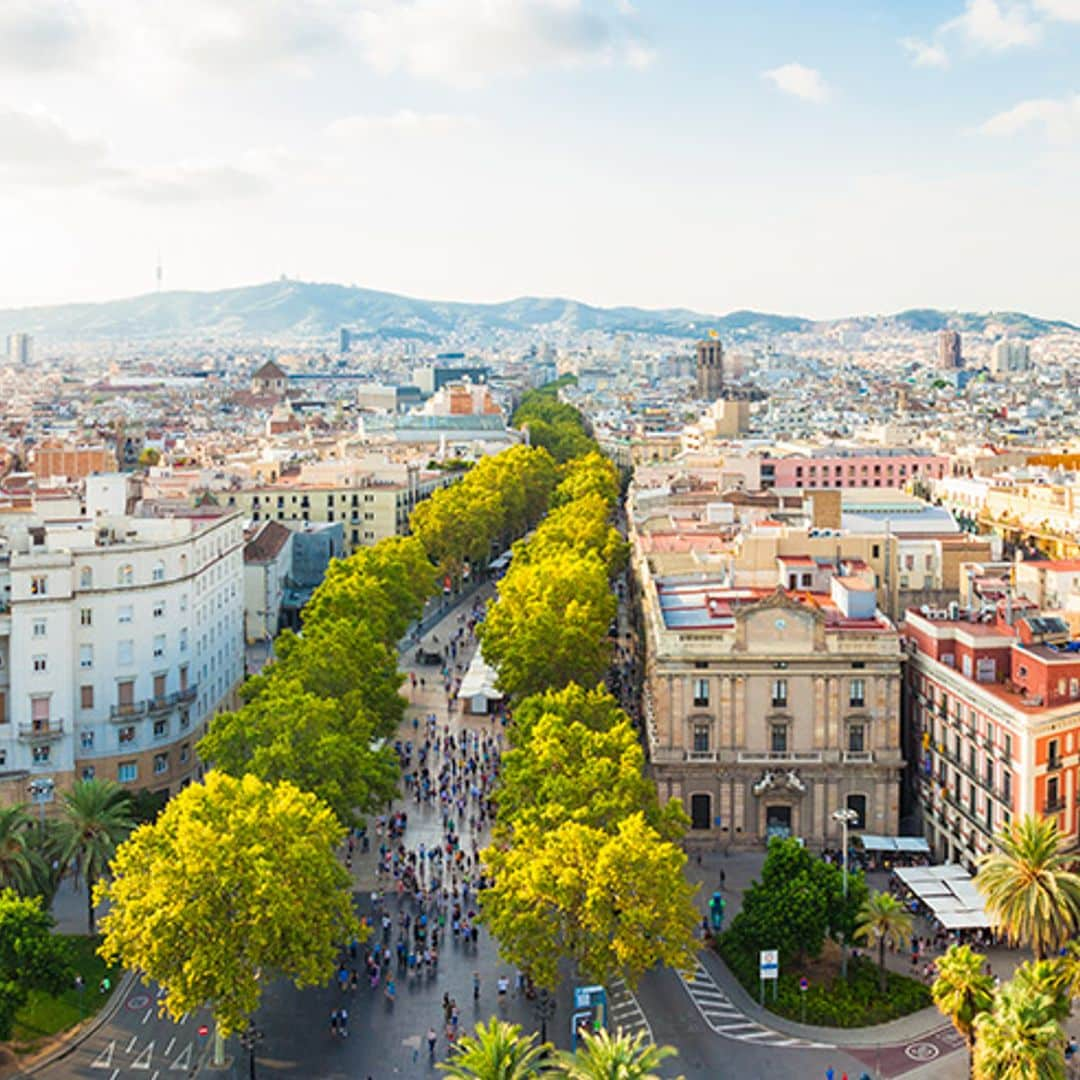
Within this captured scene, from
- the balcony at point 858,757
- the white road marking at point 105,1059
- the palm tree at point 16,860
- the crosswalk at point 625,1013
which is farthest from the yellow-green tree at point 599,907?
the balcony at point 858,757

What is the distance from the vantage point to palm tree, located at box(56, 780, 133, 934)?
1993 inches

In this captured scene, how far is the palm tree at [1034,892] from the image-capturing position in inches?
1689

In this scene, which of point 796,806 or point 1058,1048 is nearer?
point 1058,1048

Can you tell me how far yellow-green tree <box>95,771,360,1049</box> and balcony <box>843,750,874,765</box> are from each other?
83.9ft

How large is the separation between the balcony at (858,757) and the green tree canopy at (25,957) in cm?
3308

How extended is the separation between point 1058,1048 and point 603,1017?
14.9 m

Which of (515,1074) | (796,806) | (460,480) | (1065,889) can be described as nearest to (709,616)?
(796,806)

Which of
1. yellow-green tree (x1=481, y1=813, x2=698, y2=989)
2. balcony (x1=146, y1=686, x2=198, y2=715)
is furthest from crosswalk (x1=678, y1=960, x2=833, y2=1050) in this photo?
balcony (x1=146, y1=686, x2=198, y2=715)

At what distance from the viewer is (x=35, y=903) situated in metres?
44.7

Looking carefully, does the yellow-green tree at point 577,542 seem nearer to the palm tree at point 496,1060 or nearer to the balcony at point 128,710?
the balcony at point 128,710

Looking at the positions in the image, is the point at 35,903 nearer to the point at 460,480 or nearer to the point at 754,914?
the point at 754,914

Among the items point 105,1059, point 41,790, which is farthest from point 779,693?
point 41,790

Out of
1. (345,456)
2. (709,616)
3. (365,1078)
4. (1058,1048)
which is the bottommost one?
(365,1078)

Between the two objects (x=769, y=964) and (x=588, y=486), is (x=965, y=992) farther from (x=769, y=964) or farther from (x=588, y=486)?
(x=588, y=486)
